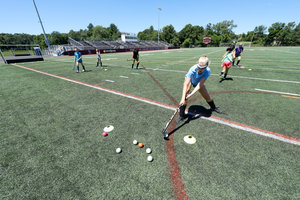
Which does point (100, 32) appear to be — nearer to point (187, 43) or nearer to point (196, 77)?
point (187, 43)

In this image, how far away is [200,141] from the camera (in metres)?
3.10

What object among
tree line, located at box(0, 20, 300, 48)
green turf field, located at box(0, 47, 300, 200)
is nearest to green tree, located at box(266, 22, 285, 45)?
tree line, located at box(0, 20, 300, 48)

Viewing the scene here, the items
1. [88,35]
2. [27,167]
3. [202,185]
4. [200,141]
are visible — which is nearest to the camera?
[202,185]

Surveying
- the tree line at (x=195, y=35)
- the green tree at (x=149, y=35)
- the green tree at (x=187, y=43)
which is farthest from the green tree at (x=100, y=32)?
the green tree at (x=187, y=43)

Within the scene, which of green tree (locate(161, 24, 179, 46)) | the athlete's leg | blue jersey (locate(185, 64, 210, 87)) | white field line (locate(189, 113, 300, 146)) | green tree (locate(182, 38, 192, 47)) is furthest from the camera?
green tree (locate(161, 24, 179, 46))

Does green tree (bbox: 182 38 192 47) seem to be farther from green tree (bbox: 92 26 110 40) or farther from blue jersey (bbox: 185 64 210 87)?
blue jersey (bbox: 185 64 210 87)

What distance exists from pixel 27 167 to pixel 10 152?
824 millimetres

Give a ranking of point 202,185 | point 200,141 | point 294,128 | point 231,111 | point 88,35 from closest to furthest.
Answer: point 202,185, point 200,141, point 294,128, point 231,111, point 88,35

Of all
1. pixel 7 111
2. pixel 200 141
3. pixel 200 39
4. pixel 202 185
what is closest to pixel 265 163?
pixel 200 141

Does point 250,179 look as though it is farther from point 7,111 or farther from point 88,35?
point 88,35

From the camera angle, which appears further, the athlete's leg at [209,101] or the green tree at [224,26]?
the green tree at [224,26]

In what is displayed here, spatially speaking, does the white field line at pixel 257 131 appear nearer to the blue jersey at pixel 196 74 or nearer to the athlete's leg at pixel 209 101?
the athlete's leg at pixel 209 101

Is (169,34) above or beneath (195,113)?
above

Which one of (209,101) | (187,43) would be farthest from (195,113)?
(187,43)
